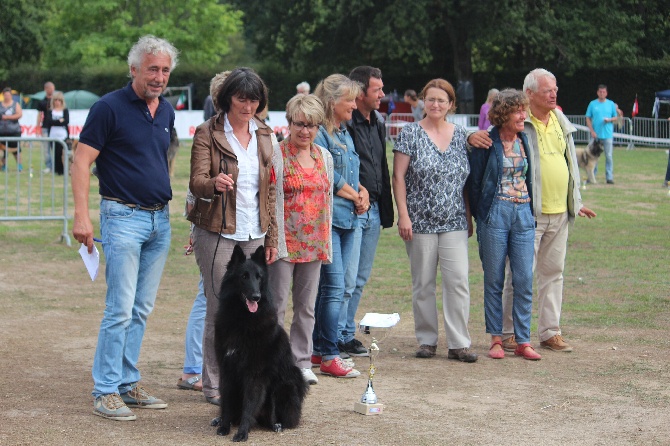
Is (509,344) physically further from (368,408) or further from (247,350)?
(247,350)

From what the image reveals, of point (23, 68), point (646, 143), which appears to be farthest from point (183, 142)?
point (23, 68)

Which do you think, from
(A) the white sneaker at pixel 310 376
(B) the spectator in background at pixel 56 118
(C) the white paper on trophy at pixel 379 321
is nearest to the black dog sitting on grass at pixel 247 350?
(C) the white paper on trophy at pixel 379 321

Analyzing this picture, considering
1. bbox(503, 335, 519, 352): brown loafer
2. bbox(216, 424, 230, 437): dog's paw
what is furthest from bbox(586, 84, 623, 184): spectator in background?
bbox(216, 424, 230, 437): dog's paw

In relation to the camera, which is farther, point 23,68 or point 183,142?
point 23,68

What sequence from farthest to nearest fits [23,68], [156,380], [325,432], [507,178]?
[23,68] < [507,178] < [156,380] < [325,432]

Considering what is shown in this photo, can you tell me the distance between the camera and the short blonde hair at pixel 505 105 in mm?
7422

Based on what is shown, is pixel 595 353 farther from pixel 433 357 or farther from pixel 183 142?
pixel 183 142

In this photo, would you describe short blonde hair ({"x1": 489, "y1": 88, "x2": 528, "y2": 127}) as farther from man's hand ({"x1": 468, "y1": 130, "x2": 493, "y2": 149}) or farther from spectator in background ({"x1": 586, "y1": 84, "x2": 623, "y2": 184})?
spectator in background ({"x1": 586, "y1": 84, "x2": 623, "y2": 184})

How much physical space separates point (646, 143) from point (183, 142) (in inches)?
642

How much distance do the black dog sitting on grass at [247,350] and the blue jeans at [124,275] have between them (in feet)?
1.87

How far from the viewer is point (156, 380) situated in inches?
272

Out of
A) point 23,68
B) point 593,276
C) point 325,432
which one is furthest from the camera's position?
point 23,68

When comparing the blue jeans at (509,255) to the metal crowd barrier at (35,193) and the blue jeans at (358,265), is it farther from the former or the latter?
the metal crowd barrier at (35,193)

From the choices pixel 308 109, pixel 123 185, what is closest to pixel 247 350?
pixel 123 185
